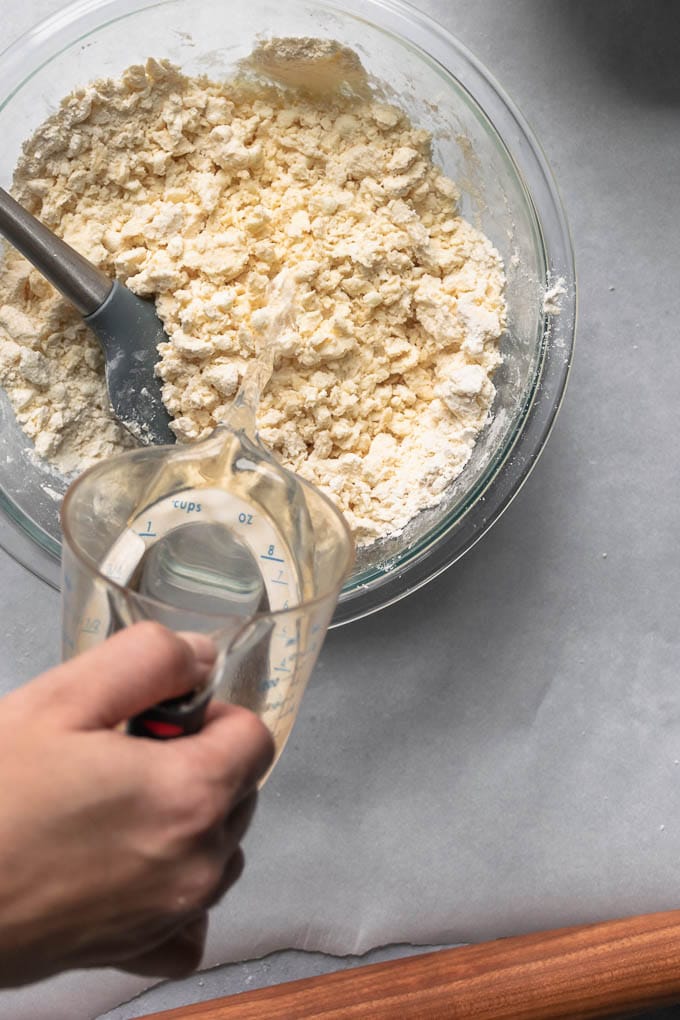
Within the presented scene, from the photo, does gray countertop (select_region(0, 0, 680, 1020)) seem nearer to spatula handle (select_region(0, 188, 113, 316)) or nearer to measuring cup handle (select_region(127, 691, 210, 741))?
spatula handle (select_region(0, 188, 113, 316))

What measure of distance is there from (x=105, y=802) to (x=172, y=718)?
6cm

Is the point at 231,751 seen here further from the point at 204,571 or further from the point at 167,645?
the point at 204,571

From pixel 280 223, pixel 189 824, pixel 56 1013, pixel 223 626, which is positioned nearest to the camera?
pixel 189 824

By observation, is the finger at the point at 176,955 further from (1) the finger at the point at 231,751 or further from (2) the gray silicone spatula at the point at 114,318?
(2) the gray silicone spatula at the point at 114,318

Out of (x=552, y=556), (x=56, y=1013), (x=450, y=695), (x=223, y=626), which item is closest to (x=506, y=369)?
(x=552, y=556)

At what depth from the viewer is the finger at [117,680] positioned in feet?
1.75

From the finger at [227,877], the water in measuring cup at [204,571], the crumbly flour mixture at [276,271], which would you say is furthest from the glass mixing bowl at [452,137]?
the finger at [227,877]

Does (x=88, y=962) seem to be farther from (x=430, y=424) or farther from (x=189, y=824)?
(x=430, y=424)

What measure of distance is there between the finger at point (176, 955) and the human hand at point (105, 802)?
8 cm

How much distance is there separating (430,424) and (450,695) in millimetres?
326

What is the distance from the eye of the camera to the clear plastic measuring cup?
0.78 metres

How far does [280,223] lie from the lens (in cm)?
95

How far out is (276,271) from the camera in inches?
37.1

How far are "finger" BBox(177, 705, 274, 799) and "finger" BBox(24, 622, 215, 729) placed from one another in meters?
0.03
